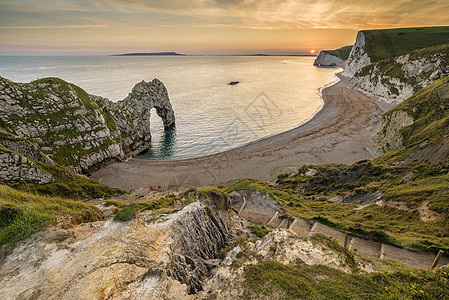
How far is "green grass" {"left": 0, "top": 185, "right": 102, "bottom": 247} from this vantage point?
32.8 feet

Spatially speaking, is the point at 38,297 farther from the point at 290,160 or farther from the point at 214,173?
the point at 290,160

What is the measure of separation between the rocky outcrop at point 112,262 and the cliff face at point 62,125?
75.3 ft

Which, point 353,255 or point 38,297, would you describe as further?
point 353,255

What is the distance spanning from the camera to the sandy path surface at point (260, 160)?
38.8 meters

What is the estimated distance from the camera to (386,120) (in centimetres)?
4516

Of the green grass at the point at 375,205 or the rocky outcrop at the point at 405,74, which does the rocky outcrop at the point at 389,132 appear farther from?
the rocky outcrop at the point at 405,74

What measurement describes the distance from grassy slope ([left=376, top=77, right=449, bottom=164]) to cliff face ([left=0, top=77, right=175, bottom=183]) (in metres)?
50.2

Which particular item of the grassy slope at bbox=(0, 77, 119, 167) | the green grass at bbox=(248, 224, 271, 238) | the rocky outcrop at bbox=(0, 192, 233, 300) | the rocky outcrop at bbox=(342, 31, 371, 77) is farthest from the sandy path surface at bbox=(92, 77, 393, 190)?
the rocky outcrop at bbox=(342, 31, 371, 77)

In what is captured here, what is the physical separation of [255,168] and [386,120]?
104 feet

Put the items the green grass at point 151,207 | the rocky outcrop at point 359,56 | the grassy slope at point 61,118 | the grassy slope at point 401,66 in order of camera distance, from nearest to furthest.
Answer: the green grass at point 151,207 < the grassy slope at point 61,118 < the grassy slope at point 401,66 < the rocky outcrop at point 359,56

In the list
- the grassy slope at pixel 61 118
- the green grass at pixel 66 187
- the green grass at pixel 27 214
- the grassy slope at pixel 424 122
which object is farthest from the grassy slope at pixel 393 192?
the grassy slope at pixel 61 118

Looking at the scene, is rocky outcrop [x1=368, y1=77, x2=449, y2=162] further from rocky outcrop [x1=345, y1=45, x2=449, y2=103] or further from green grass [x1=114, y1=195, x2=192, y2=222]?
rocky outcrop [x1=345, y1=45, x2=449, y2=103]

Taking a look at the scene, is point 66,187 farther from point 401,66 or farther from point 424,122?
point 401,66

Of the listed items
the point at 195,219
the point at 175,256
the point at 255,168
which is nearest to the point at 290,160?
the point at 255,168
